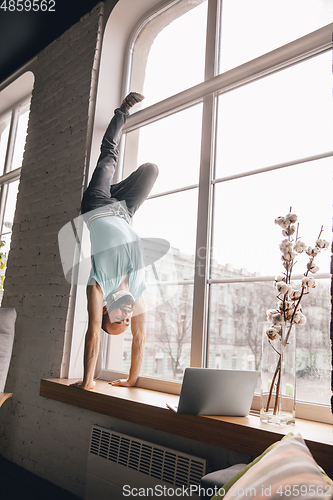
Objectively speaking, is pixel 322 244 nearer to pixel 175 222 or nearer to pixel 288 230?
pixel 288 230

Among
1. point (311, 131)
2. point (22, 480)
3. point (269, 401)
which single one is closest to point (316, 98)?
point (311, 131)

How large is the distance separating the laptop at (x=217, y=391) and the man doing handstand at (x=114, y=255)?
0.81 metres

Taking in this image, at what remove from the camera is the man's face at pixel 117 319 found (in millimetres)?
2414

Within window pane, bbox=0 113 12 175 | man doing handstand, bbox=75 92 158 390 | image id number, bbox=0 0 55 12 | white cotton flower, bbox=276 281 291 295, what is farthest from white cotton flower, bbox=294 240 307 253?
window pane, bbox=0 113 12 175

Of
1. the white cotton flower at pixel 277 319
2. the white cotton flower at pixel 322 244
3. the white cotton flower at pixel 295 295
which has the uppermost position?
the white cotton flower at pixel 322 244

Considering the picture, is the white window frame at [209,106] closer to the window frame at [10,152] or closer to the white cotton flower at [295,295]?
the white cotton flower at [295,295]

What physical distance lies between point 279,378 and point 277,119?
4.27ft

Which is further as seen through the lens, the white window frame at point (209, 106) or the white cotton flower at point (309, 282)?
the white window frame at point (209, 106)

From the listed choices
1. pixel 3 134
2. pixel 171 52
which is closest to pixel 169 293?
pixel 171 52

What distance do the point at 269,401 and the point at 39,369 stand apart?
180cm

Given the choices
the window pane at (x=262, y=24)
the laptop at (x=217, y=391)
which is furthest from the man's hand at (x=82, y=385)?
the window pane at (x=262, y=24)

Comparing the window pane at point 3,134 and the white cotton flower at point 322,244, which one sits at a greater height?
the window pane at point 3,134

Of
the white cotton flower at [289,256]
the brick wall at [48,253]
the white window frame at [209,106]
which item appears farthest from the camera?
the brick wall at [48,253]

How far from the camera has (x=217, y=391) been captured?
1.61 m
